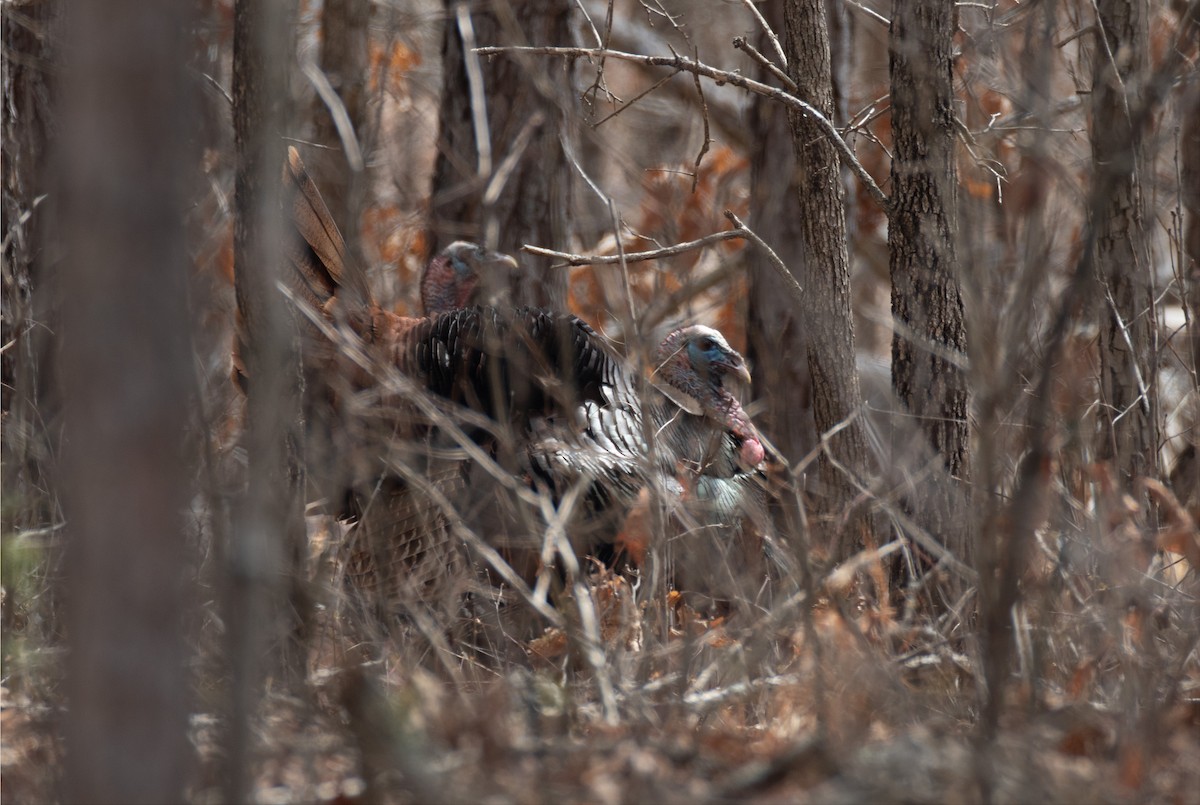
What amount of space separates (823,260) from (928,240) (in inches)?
14.5

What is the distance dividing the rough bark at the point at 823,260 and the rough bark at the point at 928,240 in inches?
7.5

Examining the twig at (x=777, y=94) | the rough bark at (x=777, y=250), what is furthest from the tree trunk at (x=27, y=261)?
the rough bark at (x=777, y=250)

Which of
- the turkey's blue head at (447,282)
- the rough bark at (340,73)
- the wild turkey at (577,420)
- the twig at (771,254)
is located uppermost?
the rough bark at (340,73)

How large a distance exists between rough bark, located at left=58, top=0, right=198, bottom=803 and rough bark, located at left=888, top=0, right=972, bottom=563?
2569mm

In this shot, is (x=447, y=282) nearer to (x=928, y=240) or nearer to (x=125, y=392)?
(x=928, y=240)

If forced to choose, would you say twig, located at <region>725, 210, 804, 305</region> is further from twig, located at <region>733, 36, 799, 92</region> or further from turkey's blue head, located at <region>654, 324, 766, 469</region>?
turkey's blue head, located at <region>654, 324, 766, 469</region>

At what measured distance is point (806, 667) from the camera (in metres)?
3.02

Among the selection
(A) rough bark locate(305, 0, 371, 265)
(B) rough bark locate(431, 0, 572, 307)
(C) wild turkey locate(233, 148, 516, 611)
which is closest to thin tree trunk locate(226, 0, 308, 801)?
(C) wild turkey locate(233, 148, 516, 611)

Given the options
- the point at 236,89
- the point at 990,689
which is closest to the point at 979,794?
the point at 990,689

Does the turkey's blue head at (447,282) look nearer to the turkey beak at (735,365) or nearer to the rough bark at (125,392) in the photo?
the turkey beak at (735,365)

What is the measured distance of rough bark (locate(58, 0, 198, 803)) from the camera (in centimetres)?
184

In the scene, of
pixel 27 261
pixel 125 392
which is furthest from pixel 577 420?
pixel 125 392

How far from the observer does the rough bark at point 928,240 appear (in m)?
3.91

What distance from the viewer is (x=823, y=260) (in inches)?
168
